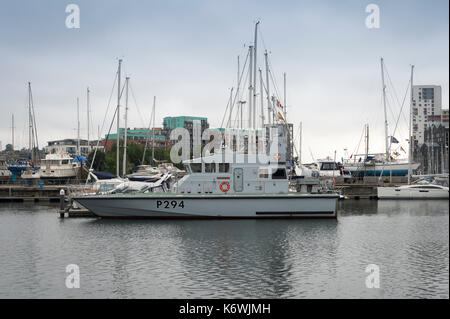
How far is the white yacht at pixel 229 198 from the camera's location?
31469 mm

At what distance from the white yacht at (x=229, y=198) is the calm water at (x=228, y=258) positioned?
783 mm

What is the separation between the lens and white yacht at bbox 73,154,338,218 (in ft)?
103

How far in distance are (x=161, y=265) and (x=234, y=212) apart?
12.8 m

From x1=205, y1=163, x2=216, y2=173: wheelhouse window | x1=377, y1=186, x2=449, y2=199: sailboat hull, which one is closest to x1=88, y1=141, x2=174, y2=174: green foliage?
x1=377, y1=186, x2=449, y2=199: sailboat hull

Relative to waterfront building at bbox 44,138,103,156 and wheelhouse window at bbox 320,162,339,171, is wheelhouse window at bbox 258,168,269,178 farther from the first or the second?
waterfront building at bbox 44,138,103,156

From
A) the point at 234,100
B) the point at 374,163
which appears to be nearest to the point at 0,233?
the point at 234,100

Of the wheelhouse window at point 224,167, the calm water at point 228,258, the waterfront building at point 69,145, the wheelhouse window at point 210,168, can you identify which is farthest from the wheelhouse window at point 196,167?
the waterfront building at point 69,145

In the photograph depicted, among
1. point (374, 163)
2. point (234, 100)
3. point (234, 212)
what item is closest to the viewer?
point (234, 212)

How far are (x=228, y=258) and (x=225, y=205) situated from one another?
1119cm

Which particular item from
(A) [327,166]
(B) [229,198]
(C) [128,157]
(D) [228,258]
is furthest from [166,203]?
(A) [327,166]

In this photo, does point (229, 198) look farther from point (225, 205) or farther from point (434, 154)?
point (434, 154)

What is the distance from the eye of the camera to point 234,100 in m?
49.2
